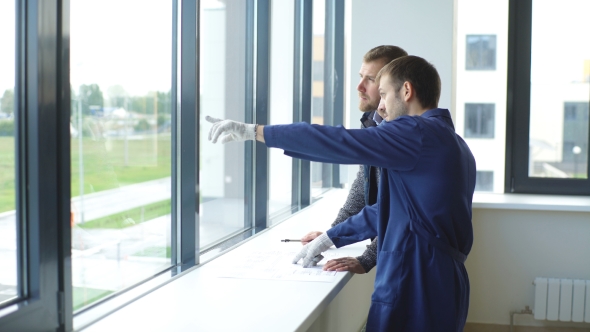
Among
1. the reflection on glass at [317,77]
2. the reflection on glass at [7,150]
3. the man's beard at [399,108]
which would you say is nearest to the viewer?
the reflection on glass at [7,150]

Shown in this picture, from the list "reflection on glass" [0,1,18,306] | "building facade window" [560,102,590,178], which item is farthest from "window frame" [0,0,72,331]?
"building facade window" [560,102,590,178]

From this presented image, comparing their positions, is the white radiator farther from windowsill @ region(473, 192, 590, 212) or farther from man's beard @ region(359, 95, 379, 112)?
man's beard @ region(359, 95, 379, 112)

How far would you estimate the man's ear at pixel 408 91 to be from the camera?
1848 mm

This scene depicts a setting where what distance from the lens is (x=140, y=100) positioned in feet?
6.02

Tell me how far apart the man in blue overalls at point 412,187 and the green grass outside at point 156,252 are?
1.61 ft

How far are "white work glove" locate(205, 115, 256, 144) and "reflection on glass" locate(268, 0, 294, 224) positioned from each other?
155 centimetres

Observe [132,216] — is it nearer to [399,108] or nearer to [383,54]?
[399,108]

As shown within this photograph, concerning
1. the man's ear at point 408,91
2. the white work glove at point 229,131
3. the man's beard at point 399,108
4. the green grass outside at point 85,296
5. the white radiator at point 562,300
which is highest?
the man's ear at point 408,91

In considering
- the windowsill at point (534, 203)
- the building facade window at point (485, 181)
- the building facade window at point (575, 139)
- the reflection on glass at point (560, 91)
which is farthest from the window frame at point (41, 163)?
the building facade window at point (575, 139)

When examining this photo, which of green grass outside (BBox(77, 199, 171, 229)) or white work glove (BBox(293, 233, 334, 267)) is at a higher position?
green grass outside (BBox(77, 199, 171, 229))

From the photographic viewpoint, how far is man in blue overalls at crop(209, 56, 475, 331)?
164cm

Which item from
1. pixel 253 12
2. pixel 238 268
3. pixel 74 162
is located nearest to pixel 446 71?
pixel 253 12

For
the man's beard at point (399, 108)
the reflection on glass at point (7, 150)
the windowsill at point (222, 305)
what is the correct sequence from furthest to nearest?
the man's beard at point (399, 108) → the windowsill at point (222, 305) → the reflection on glass at point (7, 150)

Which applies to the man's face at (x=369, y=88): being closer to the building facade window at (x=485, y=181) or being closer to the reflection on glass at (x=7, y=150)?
the reflection on glass at (x=7, y=150)
